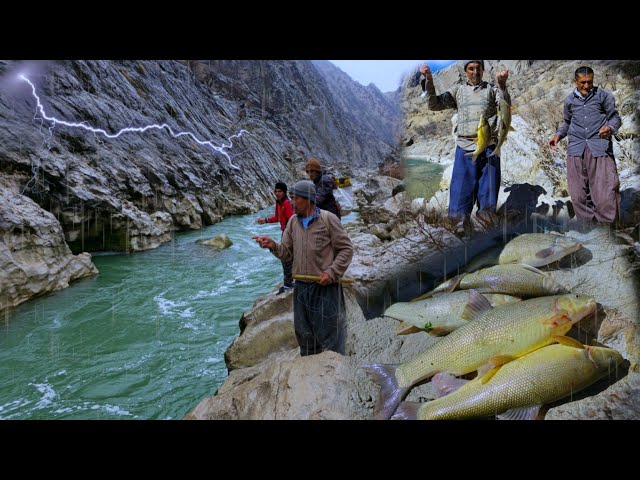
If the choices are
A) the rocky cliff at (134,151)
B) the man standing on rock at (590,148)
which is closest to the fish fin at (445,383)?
the man standing on rock at (590,148)

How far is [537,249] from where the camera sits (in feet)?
10.3

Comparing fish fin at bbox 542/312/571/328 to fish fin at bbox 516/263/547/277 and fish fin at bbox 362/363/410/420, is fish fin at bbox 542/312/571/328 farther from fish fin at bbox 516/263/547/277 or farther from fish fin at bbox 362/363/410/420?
fish fin at bbox 362/363/410/420

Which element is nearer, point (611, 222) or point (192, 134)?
point (611, 222)

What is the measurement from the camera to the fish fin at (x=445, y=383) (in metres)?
2.29

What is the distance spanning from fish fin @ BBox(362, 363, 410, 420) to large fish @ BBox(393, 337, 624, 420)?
20 cm

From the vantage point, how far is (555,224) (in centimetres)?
337

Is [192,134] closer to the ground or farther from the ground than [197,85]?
closer to the ground

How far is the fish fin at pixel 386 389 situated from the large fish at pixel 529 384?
199 millimetres

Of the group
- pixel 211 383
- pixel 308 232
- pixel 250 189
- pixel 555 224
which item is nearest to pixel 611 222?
pixel 555 224

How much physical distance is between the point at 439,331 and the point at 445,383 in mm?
557

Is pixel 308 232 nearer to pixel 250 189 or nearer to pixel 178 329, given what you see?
pixel 178 329

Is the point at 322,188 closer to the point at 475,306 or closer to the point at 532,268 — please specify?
the point at 475,306

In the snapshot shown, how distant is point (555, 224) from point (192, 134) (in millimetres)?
13553

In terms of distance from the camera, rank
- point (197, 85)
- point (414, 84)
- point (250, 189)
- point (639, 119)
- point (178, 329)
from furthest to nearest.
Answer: point (197, 85)
point (250, 189)
point (178, 329)
point (414, 84)
point (639, 119)
